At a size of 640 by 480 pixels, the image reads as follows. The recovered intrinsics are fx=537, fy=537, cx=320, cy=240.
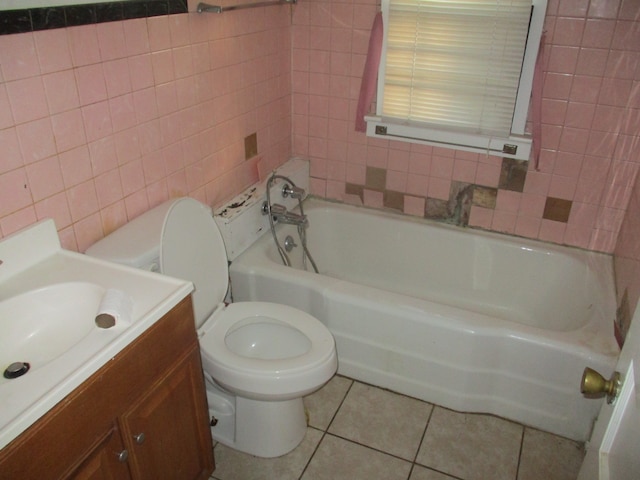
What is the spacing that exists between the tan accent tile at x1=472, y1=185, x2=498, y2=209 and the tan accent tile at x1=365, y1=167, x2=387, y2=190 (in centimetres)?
43

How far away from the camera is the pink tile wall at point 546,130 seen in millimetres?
2002

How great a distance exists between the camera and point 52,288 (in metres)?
1.33

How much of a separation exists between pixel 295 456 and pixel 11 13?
1576mm

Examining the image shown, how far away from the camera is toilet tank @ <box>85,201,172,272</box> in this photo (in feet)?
5.02

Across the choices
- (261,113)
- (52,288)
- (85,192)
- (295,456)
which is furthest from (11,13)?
(295,456)

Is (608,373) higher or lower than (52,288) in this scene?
lower

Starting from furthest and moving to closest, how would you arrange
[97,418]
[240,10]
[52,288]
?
[240,10] → [52,288] → [97,418]

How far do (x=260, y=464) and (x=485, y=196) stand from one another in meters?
1.47

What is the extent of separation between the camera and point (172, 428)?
1449 millimetres

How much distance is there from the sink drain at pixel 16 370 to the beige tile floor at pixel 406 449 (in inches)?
Result: 34.6

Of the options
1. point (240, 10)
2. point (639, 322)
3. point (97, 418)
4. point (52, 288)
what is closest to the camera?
point (639, 322)

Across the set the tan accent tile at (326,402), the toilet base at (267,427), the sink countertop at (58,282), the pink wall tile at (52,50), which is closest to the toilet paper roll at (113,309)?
the sink countertop at (58,282)

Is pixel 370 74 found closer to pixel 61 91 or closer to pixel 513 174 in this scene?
pixel 513 174

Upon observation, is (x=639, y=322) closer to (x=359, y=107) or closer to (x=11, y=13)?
(x=11, y=13)
